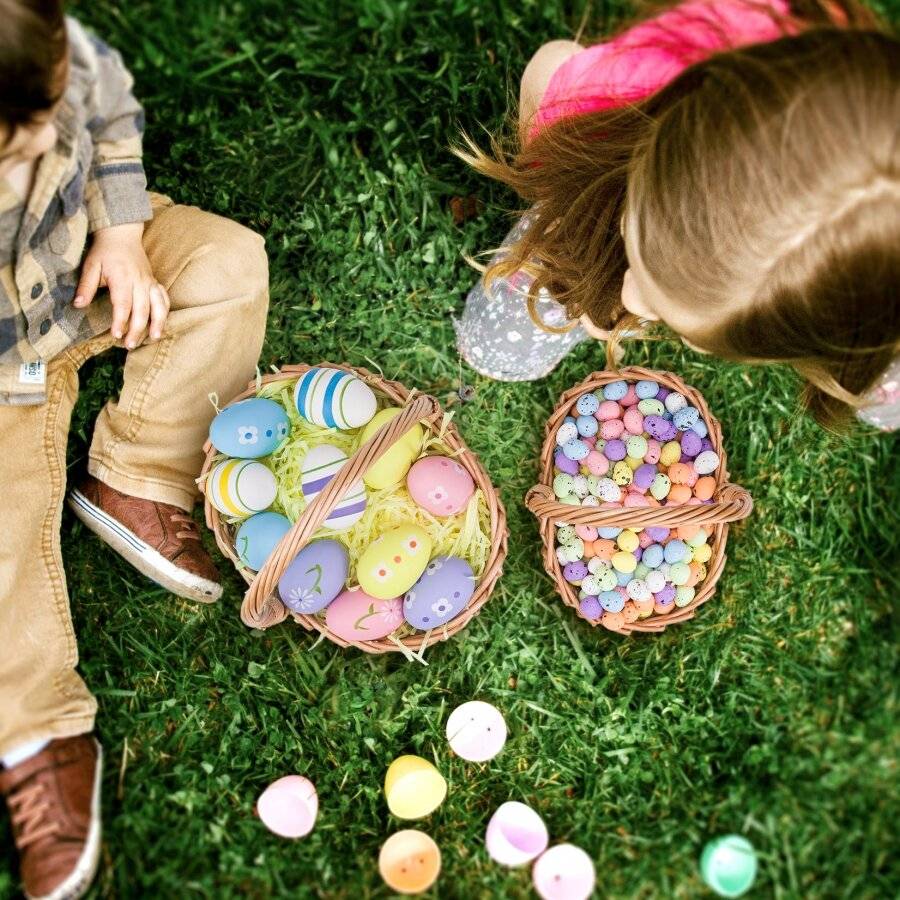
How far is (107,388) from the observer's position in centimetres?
196

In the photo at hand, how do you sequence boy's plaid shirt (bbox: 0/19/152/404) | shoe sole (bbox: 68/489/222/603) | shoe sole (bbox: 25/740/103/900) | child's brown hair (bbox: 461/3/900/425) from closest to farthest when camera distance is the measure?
child's brown hair (bbox: 461/3/900/425), boy's plaid shirt (bbox: 0/19/152/404), shoe sole (bbox: 25/740/103/900), shoe sole (bbox: 68/489/222/603)

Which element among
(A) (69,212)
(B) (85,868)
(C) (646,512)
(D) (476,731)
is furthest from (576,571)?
(A) (69,212)

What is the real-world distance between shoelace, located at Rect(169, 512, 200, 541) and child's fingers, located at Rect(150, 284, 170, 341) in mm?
401

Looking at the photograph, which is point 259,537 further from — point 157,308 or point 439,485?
point 157,308

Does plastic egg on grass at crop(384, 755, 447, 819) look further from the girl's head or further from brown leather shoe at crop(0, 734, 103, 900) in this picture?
the girl's head

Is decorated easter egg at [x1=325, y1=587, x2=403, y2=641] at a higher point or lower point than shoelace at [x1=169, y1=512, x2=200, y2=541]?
higher

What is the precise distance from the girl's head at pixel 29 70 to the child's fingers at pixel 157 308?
1.47ft

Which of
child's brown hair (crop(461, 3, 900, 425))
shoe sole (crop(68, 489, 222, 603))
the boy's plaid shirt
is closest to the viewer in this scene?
child's brown hair (crop(461, 3, 900, 425))

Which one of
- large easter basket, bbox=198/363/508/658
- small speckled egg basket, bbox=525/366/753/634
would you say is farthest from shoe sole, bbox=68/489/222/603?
small speckled egg basket, bbox=525/366/753/634

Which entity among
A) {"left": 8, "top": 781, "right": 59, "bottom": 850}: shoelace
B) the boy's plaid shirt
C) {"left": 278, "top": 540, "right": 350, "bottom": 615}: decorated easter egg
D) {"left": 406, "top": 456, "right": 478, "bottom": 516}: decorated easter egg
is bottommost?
{"left": 8, "top": 781, "right": 59, "bottom": 850}: shoelace

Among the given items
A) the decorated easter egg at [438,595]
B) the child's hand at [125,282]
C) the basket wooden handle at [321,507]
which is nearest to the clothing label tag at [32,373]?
the child's hand at [125,282]

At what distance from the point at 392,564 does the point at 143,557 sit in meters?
0.56

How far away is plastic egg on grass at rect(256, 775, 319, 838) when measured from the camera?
1.76 meters

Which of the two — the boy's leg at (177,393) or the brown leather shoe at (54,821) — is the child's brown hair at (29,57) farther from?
the brown leather shoe at (54,821)
